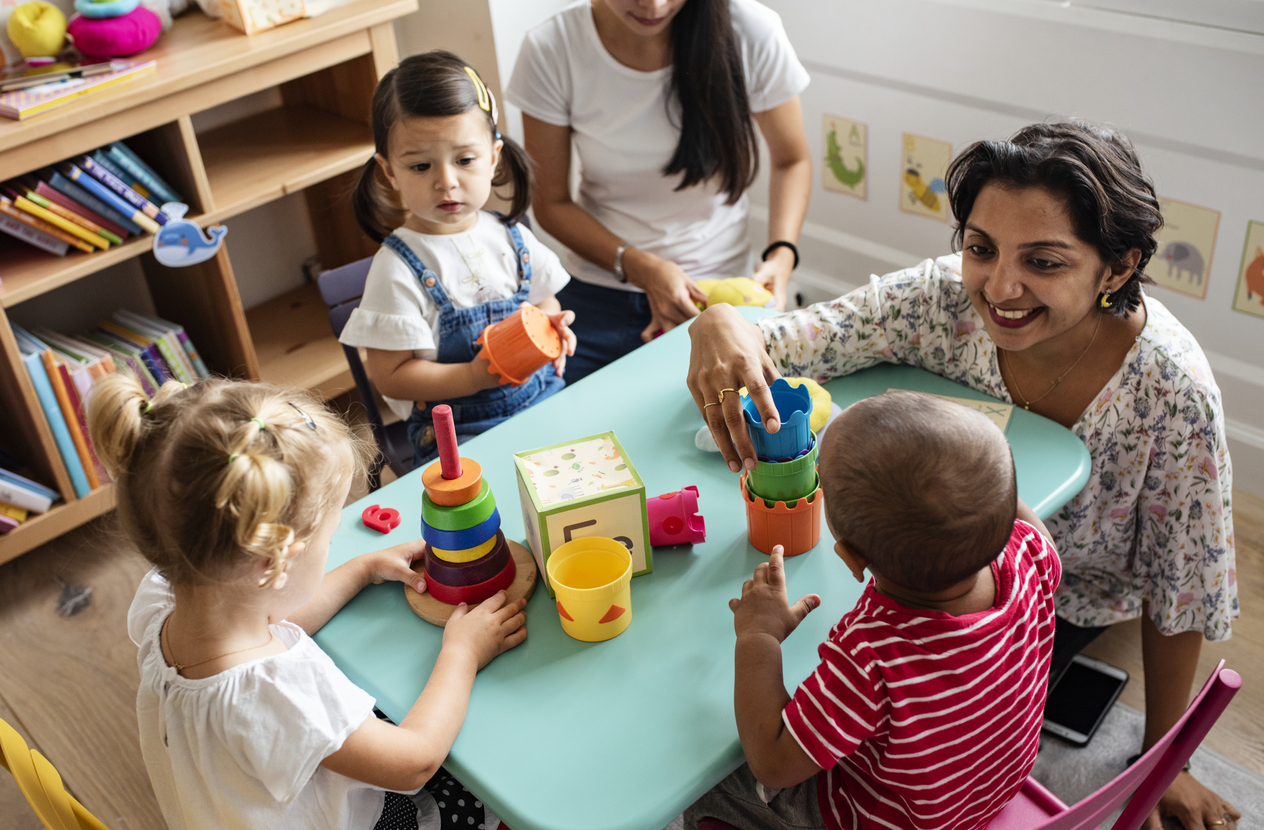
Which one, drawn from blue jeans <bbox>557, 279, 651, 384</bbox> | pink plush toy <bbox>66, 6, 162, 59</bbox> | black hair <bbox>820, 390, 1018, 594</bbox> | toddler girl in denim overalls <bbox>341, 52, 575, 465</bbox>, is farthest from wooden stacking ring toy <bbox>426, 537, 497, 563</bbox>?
pink plush toy <bbox>66, 6, 162, 59</bbox>

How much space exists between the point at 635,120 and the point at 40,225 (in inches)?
49.8

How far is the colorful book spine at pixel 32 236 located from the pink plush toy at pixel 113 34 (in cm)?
41

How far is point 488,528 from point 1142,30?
6.17 ft

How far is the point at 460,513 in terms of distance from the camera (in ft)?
3.59

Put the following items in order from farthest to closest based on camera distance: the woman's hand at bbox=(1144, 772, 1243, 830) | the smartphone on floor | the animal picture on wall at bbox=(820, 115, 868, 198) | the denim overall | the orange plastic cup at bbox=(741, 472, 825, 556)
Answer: the animal picture on wall at bbox=(820, 115, 868, 198), the smartphone on floor, the denim overall, the woman's hand at bbox=(1144, 772, 1243, 830), the orange plastic cup at bbox=(741, 472, 825, 556)

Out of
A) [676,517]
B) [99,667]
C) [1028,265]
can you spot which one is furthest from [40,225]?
[1028,265]

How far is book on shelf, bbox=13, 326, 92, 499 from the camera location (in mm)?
2170

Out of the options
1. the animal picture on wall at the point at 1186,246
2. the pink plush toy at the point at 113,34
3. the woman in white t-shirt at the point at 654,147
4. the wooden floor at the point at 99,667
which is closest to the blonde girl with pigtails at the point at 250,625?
the wooden floor at the point at 99,667

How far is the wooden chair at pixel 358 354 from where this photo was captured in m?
1.86

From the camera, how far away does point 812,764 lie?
96 cm

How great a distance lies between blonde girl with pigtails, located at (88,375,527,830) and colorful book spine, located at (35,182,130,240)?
133cm

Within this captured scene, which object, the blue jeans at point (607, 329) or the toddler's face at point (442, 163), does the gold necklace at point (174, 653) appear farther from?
the blue jeans at point (607, 329)

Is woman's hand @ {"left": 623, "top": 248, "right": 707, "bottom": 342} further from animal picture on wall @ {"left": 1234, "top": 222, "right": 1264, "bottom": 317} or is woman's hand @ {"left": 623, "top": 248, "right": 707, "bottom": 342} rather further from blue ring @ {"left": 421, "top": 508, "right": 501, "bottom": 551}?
animal picture on wall @ {"left": 1234, "top": 222, "right": 1264, "bottom": 317}

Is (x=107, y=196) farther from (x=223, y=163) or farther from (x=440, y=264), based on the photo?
(x=440, y=264)
